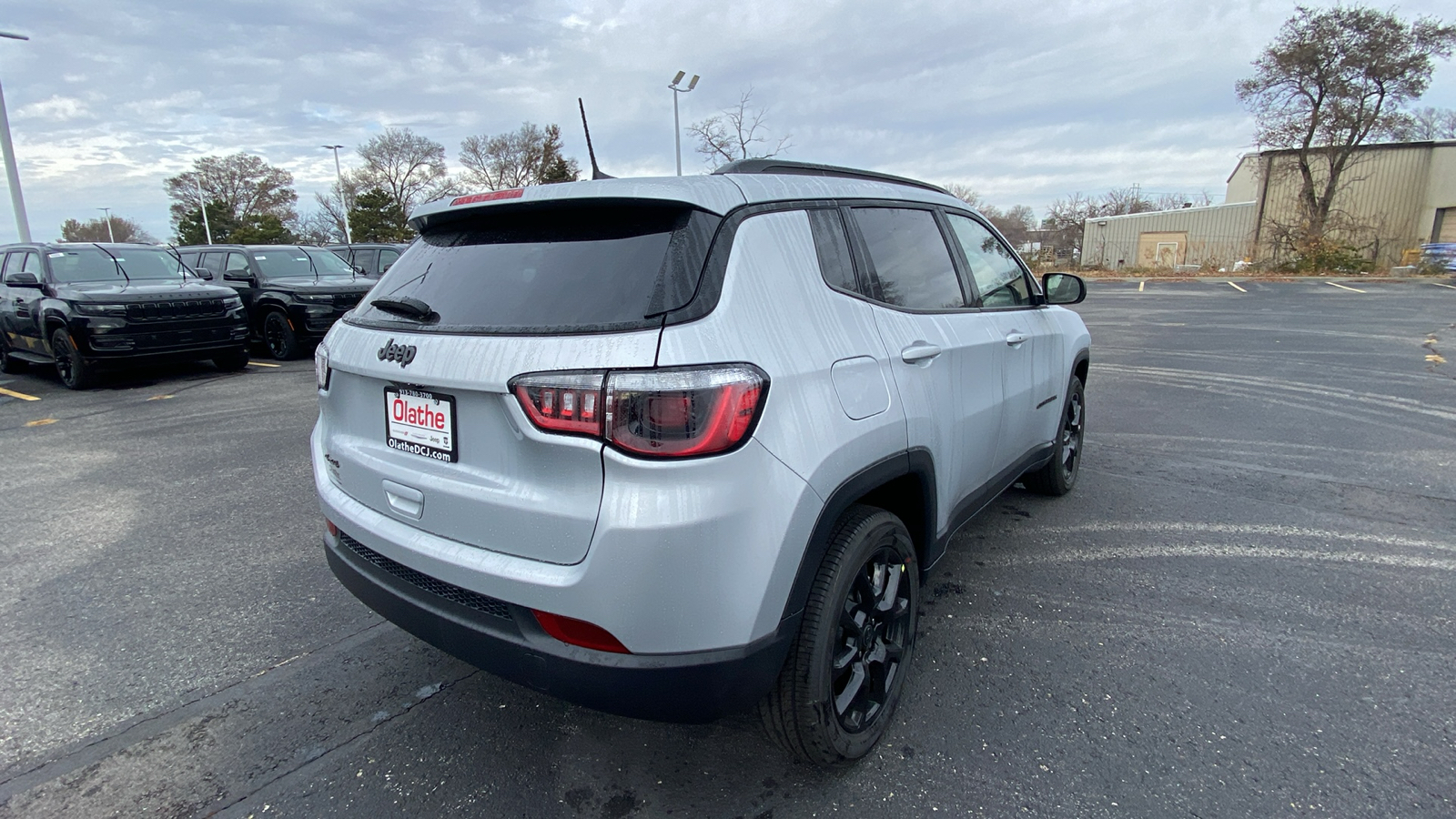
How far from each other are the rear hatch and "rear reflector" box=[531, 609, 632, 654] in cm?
15

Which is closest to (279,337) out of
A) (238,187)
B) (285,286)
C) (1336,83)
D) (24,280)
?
(285,286)

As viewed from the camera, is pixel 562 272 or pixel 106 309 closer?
pixel 562 272

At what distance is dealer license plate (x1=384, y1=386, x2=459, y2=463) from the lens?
196 centimetres

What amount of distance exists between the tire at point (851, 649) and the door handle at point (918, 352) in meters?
0.50

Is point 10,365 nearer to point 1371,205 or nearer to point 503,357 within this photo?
point 503,357

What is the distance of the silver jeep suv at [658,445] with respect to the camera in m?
1.70

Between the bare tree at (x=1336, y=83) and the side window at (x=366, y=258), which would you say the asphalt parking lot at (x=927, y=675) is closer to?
the side window at (x=366, y=258)

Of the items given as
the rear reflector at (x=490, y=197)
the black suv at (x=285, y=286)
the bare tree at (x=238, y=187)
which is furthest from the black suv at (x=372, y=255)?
the bare tree at (x=238, y=187)

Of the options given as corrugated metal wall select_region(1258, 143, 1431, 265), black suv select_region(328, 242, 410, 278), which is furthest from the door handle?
corrugated metal wall select_region(1258, 143, 1431, 265)

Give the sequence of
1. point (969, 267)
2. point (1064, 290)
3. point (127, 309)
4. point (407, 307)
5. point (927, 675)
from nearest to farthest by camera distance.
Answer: point (407, 307), point (927, 675), point (969, 267), point (1064, 290), point (127, 309)

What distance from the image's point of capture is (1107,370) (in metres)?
9.15

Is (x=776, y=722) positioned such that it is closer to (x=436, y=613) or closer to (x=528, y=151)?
(x=436, y=613)

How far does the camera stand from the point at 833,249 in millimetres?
2283

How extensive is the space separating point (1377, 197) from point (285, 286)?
43001 mm
